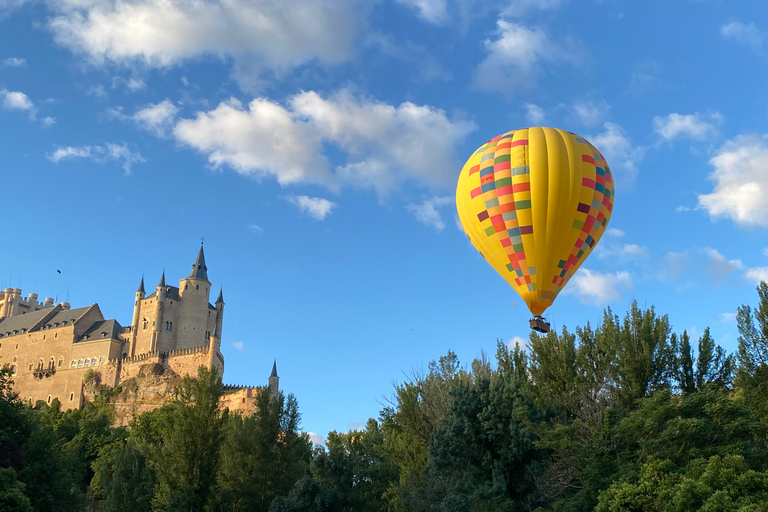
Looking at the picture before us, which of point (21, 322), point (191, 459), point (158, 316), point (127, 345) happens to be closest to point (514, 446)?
point (191, 459)

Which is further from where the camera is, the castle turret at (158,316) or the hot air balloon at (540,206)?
the castle turret at (158,316)

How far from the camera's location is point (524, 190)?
2689 cm

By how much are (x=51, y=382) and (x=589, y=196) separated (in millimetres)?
86525

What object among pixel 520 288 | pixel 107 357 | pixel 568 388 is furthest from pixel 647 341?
pixel 107 357

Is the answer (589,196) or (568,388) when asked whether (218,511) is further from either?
(589,196)

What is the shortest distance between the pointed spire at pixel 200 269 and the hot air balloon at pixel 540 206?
69.9 meters

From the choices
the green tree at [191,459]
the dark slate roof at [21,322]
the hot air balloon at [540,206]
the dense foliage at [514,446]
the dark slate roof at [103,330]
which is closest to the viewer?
the dense foliage at [514,446]

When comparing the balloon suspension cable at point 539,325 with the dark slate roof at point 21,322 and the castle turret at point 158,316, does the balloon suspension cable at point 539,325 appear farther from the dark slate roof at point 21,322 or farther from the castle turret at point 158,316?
the dark slate roof at point 21,322

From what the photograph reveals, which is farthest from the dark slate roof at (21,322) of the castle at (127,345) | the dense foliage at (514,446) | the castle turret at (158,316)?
the dense foliage at (514,446)

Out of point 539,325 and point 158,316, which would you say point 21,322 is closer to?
point 158,316

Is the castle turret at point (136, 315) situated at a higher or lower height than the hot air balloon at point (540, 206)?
higher

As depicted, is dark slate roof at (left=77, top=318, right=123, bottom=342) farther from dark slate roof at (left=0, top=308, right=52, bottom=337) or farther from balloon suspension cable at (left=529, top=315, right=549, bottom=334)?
balloon suspension cable at (left=529, top=315, right=549, bottom=334)

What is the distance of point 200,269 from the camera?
92938mm

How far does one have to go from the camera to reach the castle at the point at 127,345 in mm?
84938
